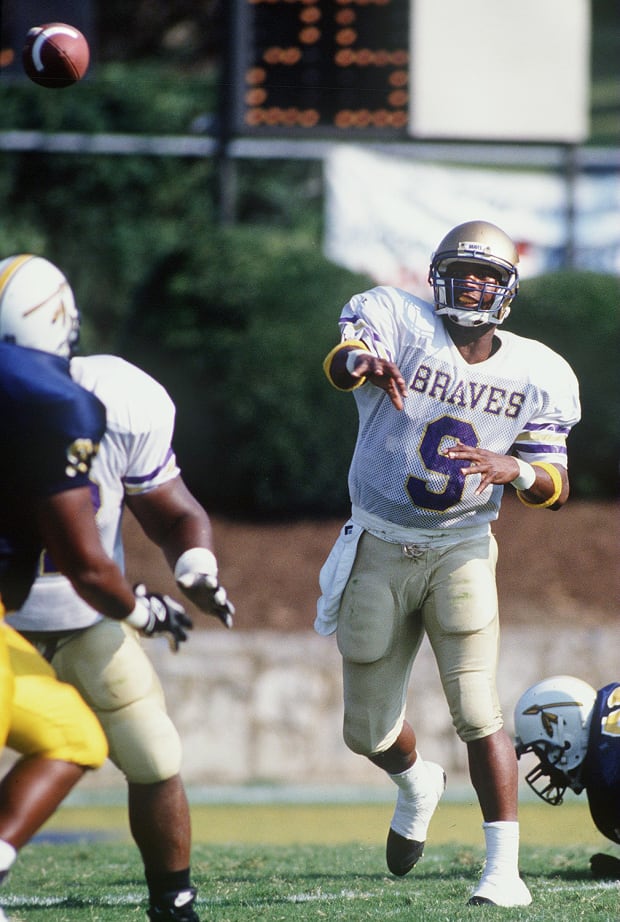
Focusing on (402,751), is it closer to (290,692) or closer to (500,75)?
(290,692)

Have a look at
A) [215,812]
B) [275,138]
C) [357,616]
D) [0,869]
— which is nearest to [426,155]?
[275,138]

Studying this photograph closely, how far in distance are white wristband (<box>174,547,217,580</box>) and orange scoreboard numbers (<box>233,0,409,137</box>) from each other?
5391 mm

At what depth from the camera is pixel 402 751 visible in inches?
173

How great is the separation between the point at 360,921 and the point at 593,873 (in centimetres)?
116

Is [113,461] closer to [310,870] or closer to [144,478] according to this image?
[144,478]

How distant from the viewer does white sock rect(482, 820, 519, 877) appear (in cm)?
403

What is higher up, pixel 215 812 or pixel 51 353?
pixel 51 353

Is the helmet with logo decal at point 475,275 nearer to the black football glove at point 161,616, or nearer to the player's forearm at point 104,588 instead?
the black football glove at point 161,616

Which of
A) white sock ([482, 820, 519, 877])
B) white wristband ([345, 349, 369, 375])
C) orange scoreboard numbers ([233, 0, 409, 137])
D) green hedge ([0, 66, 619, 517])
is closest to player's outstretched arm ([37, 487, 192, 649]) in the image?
white wristband ([345, 349, 369, 375])

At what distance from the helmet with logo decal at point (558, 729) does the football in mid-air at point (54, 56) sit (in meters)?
2.33

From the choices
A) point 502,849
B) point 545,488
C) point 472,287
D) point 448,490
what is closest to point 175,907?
point 502,849

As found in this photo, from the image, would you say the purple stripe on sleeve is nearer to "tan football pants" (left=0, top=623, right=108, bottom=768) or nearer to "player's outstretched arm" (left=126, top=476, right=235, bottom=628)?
"player's outstretched arm" (left=126, top=476, right=235, bottom=628)

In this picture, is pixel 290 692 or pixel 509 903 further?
pixel 290 692

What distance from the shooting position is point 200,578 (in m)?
3.57
